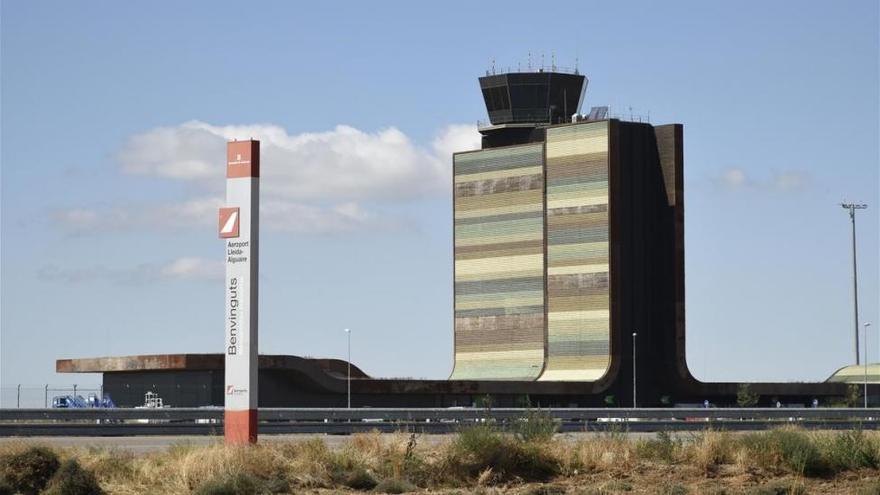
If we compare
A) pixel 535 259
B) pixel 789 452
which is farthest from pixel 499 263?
pixel 789 452

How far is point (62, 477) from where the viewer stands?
1058 inches

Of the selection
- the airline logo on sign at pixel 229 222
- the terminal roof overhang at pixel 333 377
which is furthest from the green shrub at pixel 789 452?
the terminal roof overhang at pixel 333 377

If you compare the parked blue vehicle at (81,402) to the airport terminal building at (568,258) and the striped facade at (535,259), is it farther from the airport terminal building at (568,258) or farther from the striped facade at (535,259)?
the striped facade at (535,259)

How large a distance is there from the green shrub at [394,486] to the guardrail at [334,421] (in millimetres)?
10507

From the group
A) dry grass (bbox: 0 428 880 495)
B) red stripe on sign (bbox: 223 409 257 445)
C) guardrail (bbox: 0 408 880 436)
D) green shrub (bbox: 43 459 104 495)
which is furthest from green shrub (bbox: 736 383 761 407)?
green shrub (bbox: 43 459 104 495)

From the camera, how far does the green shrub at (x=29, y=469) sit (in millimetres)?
27109

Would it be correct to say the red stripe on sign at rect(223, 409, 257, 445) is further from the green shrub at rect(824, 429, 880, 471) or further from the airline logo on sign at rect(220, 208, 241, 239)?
the green shrub at rect(824, 429, 880, 471)

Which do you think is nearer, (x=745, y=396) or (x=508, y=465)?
(x=508, y=465)

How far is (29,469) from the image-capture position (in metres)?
27.4

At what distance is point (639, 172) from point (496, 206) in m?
11.3

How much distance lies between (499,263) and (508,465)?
85001mm

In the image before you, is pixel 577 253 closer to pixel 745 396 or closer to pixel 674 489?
pixel 745 396

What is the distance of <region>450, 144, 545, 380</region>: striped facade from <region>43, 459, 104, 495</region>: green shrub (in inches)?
3354

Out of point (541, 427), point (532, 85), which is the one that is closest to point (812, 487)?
point (541, 427)
